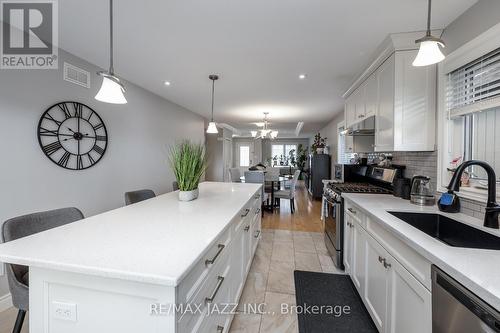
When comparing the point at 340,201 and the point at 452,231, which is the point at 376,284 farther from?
the point at 340,201

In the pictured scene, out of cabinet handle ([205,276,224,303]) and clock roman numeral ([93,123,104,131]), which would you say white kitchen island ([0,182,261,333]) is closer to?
cabinet handle ([205,276,224,303])

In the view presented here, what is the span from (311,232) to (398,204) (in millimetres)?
2161

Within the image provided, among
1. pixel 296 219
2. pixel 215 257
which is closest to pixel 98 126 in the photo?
pixel 215 257

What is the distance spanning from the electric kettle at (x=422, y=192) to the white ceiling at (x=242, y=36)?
1.31m

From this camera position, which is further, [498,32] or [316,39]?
[316,39]

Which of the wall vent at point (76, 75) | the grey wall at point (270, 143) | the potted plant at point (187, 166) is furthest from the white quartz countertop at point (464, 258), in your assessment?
the grey wall at point (270, 143)

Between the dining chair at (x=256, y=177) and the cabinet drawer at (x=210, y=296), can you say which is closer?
the cabinet drawer at (x=210, y=296)

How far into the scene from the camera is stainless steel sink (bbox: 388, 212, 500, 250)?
1233 millimetres

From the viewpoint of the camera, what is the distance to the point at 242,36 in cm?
206

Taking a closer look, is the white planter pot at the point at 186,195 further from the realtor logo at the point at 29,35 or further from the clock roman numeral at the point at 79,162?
the realtor logo at the point at 29,35

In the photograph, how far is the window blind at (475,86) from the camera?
4.62ft

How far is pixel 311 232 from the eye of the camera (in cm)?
388

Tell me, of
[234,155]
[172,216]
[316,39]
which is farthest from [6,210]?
[234,155]

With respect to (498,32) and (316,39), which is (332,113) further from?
(498,32)
